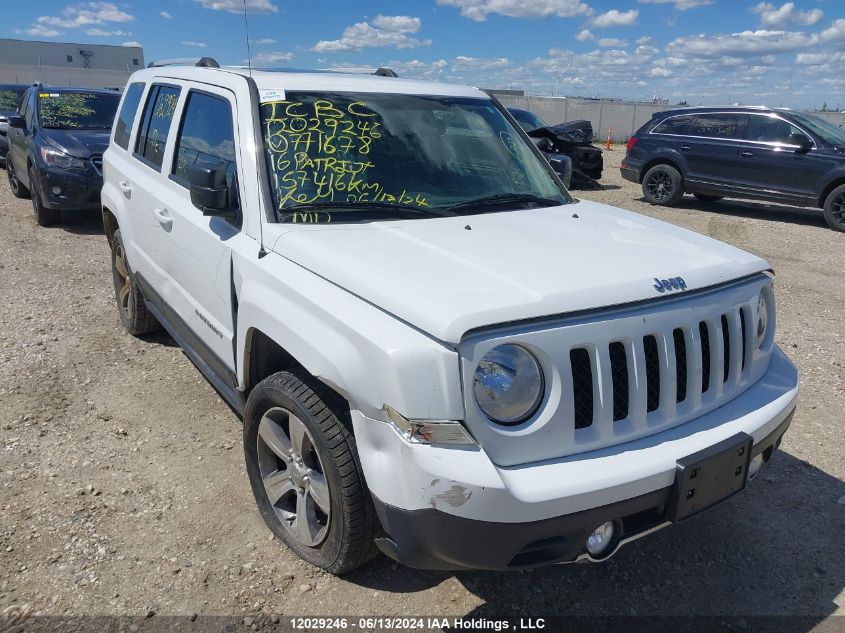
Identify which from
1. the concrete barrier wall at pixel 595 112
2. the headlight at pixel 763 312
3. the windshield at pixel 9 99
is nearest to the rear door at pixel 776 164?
the headlight at pixel 763 312

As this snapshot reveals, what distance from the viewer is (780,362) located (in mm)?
2990

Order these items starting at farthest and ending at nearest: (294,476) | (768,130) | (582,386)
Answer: (768,130) < (294,476) < (582,386)

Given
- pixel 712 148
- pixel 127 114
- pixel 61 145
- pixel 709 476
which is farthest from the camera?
pixel 712 148

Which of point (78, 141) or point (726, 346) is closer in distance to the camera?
point (726, 346)

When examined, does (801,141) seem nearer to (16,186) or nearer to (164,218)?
(164,218)

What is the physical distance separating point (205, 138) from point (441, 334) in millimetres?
2168

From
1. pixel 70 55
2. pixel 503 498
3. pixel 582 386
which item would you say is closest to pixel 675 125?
pixel 582 386

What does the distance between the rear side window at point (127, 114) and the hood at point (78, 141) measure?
4158 mm

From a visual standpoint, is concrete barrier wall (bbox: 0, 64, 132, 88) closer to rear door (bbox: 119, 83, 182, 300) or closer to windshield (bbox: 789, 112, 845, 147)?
windshield (bbox: 789, 112, 845, 147)

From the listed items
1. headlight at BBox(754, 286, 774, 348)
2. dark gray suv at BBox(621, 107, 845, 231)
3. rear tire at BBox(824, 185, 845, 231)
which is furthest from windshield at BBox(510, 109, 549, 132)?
headlight at BBox(754, 286, 774, 348)

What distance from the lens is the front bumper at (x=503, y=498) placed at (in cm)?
199

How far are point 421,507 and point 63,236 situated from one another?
27.8 ft

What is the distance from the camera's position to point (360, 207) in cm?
305

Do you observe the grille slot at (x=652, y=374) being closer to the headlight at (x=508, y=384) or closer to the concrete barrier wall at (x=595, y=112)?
the headlight at (x=508, y=384)
